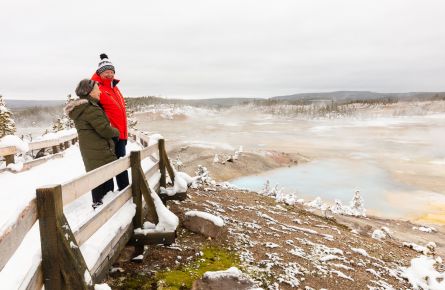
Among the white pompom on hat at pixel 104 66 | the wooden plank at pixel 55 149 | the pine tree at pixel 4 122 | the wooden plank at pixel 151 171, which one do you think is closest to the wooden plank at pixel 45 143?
the wooden plank at pixel 55 149

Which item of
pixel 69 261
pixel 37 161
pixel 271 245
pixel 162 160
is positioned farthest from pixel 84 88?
pixel 37 161

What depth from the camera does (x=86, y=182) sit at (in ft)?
11.7

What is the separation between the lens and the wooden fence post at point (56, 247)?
9.04 feet

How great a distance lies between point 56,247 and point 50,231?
0.15 metres

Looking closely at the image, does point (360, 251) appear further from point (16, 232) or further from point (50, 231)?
point (16, 232)

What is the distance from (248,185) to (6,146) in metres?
25.7

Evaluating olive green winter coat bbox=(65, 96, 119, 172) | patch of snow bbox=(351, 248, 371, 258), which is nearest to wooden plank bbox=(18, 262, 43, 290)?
olive green winter coat bbox=(65, 96, 119, 172)

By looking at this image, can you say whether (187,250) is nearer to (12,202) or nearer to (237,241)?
(237,241)

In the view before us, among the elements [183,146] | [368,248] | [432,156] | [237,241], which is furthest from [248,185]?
[432,156]

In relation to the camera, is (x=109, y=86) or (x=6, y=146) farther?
(x=6, y=146)

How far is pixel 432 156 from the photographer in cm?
4844

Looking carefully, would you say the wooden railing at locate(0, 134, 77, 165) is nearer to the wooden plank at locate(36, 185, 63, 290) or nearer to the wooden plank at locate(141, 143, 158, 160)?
the wooden plank at locate(141, 143, 158, 160)

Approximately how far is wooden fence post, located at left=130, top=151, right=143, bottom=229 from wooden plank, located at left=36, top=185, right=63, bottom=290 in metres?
2.44

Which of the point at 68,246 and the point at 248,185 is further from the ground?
the point at 68,246
